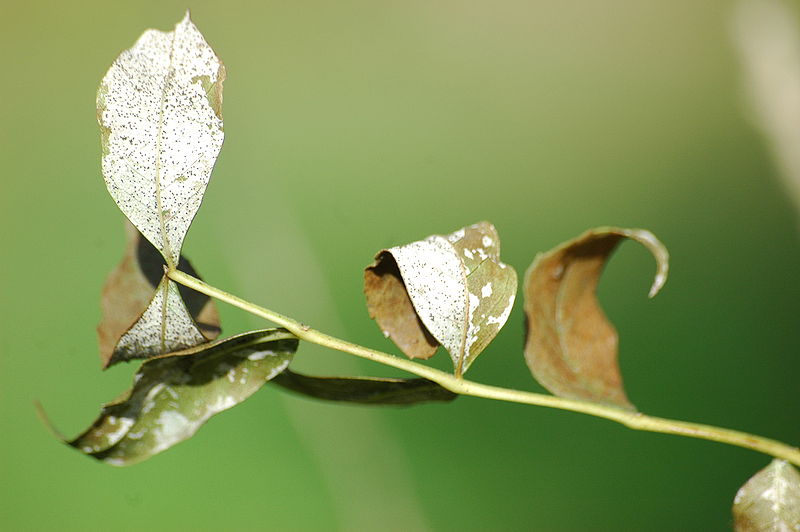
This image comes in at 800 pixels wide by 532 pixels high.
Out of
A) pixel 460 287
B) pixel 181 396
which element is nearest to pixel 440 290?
pixel 460 287

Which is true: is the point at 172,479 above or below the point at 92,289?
below

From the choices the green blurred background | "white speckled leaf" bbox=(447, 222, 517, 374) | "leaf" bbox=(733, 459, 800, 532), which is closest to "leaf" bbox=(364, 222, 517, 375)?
"white speckled leaf" bbox=(447, 222, 517, 374)

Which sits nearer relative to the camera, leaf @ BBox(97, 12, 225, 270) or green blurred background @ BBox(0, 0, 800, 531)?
leaf @ BBox(97, 12, 225, 270)

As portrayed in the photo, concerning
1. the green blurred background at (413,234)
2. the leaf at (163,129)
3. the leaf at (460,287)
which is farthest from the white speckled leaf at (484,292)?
the green blurred background at (413,234)

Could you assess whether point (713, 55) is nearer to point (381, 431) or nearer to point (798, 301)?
point (798, 301)

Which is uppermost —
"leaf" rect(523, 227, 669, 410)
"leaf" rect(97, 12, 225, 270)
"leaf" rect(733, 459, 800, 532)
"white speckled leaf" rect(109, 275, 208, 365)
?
"leaf" rect(97, 12, 225, 270)

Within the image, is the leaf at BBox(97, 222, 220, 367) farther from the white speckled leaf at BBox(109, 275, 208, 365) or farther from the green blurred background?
the green blurred background

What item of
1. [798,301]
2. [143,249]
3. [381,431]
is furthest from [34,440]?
[798,301]
